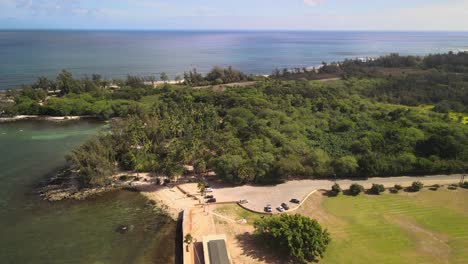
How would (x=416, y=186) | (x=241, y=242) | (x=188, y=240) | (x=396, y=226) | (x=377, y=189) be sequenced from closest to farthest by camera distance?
(x=188, y=240), (x=241, y=242), (x=396, y=226), (x=377, y=189), (x=416, y=186)

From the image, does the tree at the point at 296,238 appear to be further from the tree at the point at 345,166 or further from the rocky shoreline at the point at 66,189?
the rocky shoreline at the point at 66,189

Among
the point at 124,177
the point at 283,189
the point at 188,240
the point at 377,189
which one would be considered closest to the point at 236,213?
the point at 188,240

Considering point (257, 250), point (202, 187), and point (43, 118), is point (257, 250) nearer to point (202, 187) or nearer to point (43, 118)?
point (202, 187)

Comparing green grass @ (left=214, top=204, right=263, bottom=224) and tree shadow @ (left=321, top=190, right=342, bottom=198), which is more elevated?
tree shadow @ (left=321, top=190, right=342, bottom=198)

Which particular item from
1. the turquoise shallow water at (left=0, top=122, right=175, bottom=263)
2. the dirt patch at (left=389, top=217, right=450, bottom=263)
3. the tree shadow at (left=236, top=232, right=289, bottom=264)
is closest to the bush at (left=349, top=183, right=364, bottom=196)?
the dirt patch at (left=389, top=217, right=450, bottom=263)

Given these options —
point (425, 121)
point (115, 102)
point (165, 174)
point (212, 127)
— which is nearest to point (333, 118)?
point (425, 121)

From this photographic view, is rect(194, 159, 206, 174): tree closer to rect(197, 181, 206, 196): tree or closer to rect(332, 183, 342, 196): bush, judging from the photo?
rect(197, 181, 206, 196): tree
